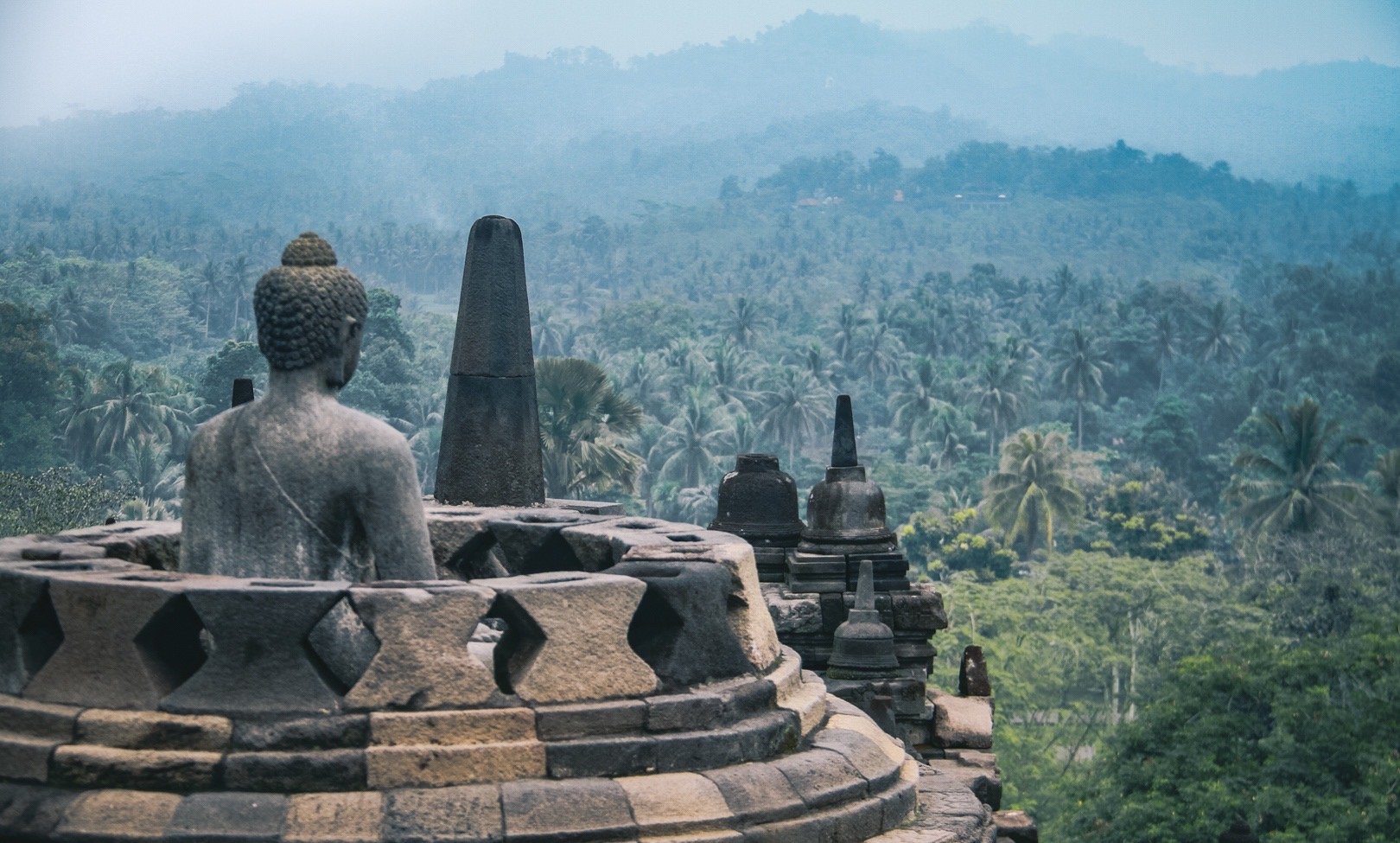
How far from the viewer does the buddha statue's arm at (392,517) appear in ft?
23.5

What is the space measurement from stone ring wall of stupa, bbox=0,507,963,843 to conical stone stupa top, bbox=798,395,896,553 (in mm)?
8306

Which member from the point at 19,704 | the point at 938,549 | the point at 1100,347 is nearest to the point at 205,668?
the point at 19,704

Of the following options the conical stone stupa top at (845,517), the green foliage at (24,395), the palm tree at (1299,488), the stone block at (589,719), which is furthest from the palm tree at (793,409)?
the stone block at (589,719)

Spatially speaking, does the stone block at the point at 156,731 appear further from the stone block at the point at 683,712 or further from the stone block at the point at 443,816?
the stone block at the point at 683,712

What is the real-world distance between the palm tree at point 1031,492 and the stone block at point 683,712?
6201 centimetres

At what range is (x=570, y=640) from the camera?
21.9 ft

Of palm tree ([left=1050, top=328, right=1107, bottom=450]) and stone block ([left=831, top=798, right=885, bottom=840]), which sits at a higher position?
stone block ([left=831, top=798, right=885, bottom=840])

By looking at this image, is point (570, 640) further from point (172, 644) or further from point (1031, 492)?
point (1031, 492)

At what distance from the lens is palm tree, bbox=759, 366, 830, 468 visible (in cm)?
9012

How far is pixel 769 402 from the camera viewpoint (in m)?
92.2

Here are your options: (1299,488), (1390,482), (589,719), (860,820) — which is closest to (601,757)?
(589,719)

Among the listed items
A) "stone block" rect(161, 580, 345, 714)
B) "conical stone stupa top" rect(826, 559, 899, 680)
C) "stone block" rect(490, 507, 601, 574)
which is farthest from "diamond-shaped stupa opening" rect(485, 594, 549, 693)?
"conical stone stupa top" rect(826, 559, 899, 680)

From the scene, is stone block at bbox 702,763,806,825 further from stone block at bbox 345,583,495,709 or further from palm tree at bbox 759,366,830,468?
palm tree at bbox 759,366,830,468

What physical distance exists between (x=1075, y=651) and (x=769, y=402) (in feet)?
145
